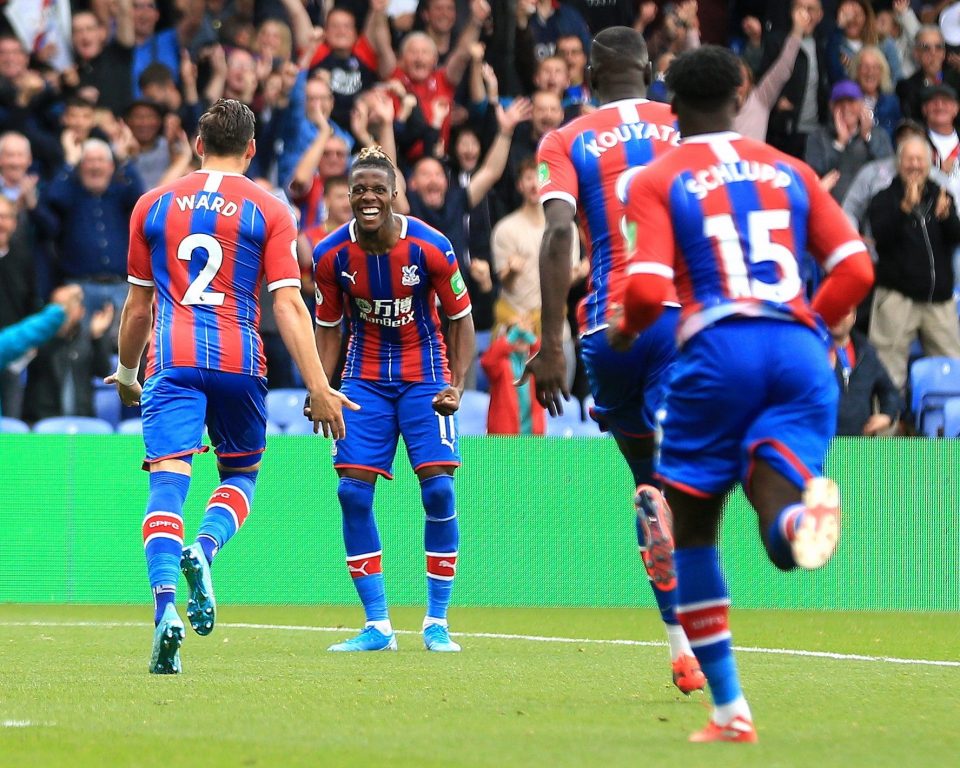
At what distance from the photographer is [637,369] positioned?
6984 mm

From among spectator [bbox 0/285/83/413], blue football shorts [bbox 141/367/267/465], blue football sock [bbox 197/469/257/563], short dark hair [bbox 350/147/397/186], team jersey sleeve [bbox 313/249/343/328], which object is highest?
short dark hair [bbox 350/147/397/186]

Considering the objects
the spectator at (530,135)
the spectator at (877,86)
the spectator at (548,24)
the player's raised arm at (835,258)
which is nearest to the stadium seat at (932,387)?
the spectator at (877,86)

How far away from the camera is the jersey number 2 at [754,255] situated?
5.15m

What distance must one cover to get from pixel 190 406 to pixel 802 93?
10187 mm

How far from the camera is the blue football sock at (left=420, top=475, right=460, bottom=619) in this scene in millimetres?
9367

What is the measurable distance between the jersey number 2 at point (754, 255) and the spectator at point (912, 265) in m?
9.78

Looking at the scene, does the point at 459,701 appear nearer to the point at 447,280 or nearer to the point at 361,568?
the point at 361,568

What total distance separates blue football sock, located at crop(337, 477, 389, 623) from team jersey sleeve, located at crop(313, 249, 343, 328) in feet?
2.99

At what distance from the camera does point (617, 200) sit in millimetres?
7090

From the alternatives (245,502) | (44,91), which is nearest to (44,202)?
(44,91)

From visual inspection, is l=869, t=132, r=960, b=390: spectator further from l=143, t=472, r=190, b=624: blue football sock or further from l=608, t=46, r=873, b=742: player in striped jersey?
l=608, t=46, r=873, b=742: player in striped jersey

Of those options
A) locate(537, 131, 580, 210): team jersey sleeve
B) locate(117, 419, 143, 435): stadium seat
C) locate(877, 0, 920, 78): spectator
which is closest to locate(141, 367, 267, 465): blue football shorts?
locate(537, 131, 580, 210): team jersey sleeve

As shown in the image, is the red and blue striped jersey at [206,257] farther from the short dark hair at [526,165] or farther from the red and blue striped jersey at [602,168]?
the short dark hair at [526,165]

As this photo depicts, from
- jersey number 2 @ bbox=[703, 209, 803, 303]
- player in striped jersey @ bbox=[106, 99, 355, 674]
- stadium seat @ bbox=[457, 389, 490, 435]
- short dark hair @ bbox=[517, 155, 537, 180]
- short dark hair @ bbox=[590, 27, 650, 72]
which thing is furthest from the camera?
short dark hair @ bbox=[517, 155, 537, 180]
